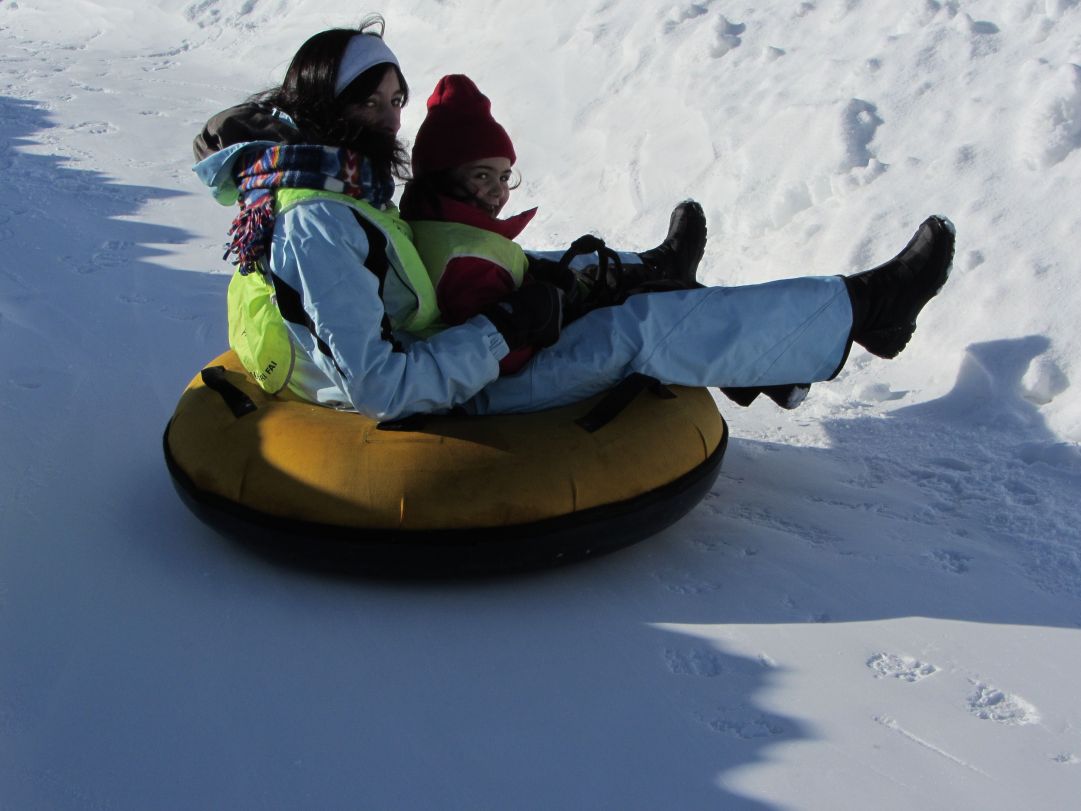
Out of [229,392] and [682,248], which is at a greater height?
[682,248]

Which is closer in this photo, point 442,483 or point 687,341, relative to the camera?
point 442,483

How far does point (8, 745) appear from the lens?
7.18ft

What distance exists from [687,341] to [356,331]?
34.0 inches

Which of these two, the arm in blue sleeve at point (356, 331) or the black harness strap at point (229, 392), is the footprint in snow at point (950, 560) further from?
the black harness strap at point (229, 392)

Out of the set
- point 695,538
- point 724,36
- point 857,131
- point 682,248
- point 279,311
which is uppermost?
point 724,36

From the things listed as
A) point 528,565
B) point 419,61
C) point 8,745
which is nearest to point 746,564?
point 528,565

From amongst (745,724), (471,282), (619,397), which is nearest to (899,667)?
(745,724)

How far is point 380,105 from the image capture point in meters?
2.87

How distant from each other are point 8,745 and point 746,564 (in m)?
1.67

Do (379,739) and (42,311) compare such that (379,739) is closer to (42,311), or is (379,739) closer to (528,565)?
(528,565)

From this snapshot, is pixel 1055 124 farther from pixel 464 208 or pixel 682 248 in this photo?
pixel 464 208

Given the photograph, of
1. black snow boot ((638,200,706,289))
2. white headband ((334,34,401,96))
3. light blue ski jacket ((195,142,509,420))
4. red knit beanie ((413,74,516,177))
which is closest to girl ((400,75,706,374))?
red knit beanie ((413,74,516,177))

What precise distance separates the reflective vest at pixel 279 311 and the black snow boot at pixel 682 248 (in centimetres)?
122

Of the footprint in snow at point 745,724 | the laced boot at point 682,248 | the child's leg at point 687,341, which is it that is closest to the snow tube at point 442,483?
the child's leg at point 687,341
